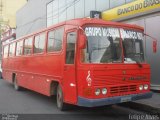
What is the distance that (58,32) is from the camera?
10.8m

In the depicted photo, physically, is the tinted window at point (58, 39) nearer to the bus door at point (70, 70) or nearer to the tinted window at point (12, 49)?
the bus door at point (70, 70)

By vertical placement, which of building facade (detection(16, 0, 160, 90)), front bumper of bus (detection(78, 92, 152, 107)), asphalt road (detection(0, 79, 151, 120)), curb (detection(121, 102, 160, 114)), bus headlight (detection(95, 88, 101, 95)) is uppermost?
building facade (detection(16, 0, 160, 90))

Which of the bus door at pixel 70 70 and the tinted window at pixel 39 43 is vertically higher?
the tinted window at pixel 39 43

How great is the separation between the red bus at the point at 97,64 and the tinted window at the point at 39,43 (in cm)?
117

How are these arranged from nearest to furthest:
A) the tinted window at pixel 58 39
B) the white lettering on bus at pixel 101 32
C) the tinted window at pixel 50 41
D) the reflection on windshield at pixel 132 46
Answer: the white lettering on bus at pixel 101 32 < the reflection on windshield at pixel 132 46 < the tinted window at pixel 58 39 < the tinted window at pixel 50 41

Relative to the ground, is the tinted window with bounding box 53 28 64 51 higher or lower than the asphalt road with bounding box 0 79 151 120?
higher

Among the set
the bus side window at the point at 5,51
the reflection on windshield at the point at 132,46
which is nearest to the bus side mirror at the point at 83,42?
the reflection on windshield at the point at 132,46

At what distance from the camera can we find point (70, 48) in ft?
31.5

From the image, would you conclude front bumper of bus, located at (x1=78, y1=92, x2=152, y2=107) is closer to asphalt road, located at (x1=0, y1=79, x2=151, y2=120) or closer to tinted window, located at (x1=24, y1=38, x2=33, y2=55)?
asphalt road, located at (x1=0, y1=79, x2=151, y2=120)

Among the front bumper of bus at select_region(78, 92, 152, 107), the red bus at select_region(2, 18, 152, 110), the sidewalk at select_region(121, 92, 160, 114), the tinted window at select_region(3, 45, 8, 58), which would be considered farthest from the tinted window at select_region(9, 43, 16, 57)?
the front bumper of bus at select_region(78, 92, 152, 107)

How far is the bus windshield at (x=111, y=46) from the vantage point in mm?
8898

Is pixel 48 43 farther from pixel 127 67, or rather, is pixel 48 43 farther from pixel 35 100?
pixel 127 67

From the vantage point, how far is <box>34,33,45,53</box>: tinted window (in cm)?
1236

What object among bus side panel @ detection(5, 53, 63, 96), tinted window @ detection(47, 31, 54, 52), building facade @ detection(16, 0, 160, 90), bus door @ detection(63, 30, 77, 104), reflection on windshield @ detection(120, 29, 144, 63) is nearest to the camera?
bus door @ detection(63, 30, 77, 104)
